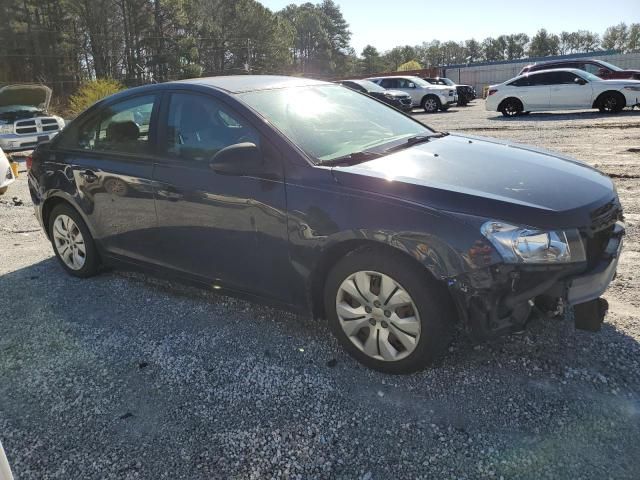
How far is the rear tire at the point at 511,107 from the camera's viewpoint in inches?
691

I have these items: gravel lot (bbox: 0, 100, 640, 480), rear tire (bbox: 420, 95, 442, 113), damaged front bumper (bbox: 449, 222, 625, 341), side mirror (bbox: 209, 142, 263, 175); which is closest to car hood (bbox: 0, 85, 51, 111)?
gravel lot (bbox: 0, 100, 640, 480)

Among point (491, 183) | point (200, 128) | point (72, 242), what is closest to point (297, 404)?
point (491, 183)

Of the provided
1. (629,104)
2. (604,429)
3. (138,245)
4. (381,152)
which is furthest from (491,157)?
(629,104)

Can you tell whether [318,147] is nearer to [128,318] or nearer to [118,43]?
[128,318]

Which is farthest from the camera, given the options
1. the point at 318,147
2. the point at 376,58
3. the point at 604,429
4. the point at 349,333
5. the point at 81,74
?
the point at 376,58

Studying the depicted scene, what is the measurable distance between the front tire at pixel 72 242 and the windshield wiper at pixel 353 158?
2475mm

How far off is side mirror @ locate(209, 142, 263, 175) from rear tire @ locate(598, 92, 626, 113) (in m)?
15.9

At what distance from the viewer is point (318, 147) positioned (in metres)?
3.23

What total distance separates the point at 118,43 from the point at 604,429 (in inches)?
2015

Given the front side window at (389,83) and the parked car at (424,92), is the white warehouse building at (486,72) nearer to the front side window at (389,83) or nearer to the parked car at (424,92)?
the parked car at (424,92)

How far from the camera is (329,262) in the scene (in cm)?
304

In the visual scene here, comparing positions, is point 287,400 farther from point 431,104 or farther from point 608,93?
point 431,104

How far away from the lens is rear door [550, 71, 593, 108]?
16.3 meters

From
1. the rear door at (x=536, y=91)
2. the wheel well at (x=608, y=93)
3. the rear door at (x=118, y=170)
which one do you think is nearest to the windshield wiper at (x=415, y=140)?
the rear door at (x=118, y=170)
